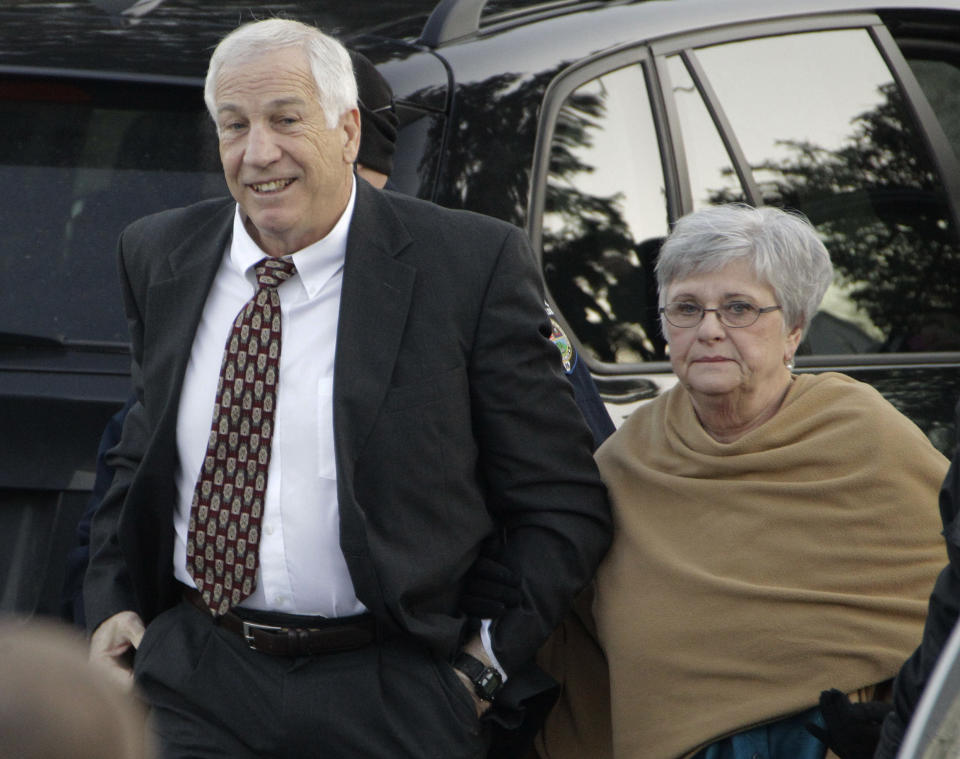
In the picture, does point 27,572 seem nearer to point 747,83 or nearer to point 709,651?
point 709,651

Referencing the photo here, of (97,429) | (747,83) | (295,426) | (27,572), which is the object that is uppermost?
(747,83)

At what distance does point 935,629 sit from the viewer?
2.65 m

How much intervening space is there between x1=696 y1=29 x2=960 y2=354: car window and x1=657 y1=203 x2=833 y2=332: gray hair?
2.11ft

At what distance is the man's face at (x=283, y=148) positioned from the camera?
325 cm

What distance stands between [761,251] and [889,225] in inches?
41.6

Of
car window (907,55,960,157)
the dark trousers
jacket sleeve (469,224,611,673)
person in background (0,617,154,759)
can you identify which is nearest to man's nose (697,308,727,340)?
jacket sleeve (469,224,611,673)

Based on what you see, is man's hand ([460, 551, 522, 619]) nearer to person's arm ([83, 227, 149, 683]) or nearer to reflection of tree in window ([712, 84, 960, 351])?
person's arm ([83, 227, 149, 683])

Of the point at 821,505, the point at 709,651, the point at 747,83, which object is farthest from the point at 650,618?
the point at 747,83

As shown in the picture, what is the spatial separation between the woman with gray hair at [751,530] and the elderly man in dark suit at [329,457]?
182mm

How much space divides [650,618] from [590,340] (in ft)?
2.39

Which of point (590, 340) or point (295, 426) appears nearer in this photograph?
point (295, 426)

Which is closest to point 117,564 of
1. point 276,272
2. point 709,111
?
point 276,272

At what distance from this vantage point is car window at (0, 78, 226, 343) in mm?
3770

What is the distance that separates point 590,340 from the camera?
12.7 ft
